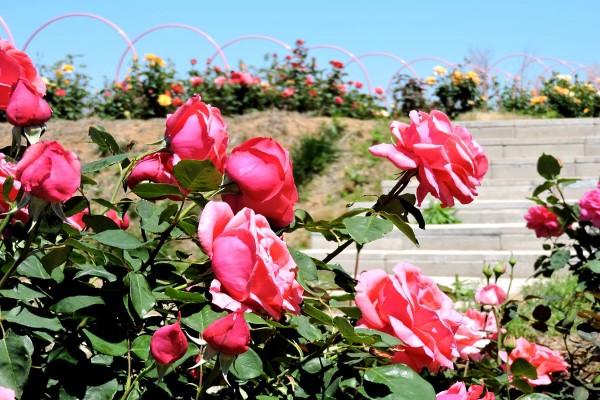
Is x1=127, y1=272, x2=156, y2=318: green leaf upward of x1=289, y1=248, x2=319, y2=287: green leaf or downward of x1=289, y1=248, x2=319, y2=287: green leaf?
upward

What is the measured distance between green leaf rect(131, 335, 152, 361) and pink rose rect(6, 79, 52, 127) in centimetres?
26

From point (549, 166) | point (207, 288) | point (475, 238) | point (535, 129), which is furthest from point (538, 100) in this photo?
point (207, 288)

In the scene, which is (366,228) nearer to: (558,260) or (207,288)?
(207,288)

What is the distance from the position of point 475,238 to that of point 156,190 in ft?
18.6

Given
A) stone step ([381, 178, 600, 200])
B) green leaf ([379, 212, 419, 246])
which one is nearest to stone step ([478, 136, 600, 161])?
stone step ([381, 178, 600, 200])

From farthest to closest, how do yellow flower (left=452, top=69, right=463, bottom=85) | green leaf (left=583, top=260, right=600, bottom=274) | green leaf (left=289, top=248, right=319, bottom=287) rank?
1. yellow flower (left=452, top=69, right=463, bottom=85)
2. green leaf (left=583, top=260, right=600, bottom=274)
3. green leaf (left=289, top=248, right=319, bottom=287)

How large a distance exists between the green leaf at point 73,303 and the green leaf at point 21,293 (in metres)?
0.03

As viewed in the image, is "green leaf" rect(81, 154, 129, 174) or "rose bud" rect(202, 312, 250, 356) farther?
"green leaf" rect(81, 154, 129, 174)

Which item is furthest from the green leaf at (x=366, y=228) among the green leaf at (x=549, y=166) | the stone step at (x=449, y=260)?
the stone step at (x=449, y=260)

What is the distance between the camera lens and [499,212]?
22.8 feet

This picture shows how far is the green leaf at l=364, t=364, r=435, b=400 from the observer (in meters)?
0.90

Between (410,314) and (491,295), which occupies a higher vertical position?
(410,314)

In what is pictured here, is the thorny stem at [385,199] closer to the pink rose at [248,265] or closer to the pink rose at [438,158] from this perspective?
the pink rose at [438,158]

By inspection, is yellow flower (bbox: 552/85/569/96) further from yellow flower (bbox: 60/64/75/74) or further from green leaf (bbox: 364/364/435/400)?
green leaf (bbox: 364/364/435/400)
